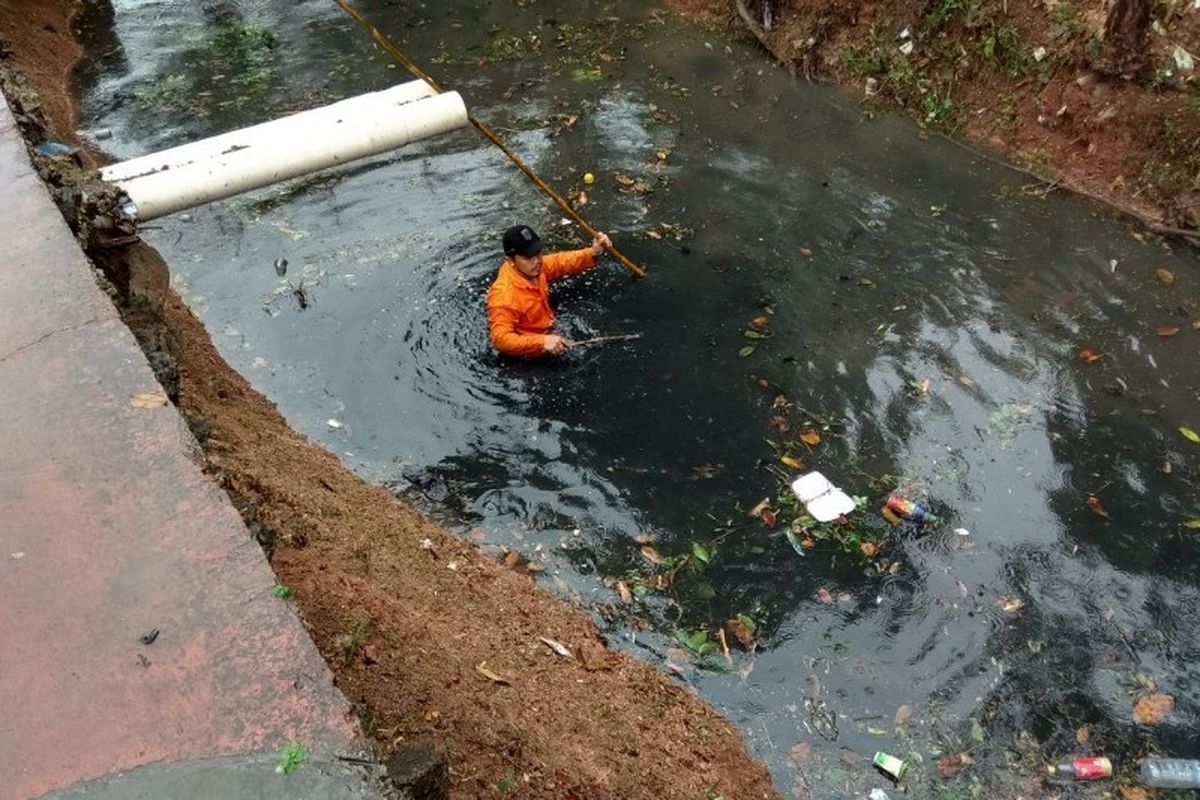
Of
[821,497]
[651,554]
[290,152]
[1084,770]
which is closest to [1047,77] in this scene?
[821,497]

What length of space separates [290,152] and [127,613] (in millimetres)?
4765

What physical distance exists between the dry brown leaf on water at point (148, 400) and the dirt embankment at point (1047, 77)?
338 inches

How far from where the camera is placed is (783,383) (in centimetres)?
715

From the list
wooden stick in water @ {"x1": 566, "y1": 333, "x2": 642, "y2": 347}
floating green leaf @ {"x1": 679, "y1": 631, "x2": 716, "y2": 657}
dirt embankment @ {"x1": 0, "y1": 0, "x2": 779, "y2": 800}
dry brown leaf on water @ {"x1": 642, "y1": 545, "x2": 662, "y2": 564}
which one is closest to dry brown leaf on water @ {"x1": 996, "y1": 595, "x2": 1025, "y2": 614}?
floating green leaf @ {"x1": 679, "y1": 631, "x2": 716, "y2": 657}

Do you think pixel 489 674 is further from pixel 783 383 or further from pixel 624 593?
pixel 783 383

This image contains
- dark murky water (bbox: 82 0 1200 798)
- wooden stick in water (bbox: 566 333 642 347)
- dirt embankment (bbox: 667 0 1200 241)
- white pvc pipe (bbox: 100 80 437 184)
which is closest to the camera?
dark murky water (bbox: 82 0 1200 798)

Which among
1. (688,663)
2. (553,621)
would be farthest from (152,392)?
(688,663)

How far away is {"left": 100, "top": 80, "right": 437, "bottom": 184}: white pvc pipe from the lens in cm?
646

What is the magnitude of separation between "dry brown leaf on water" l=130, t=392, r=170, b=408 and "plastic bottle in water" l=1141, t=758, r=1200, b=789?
5171mm

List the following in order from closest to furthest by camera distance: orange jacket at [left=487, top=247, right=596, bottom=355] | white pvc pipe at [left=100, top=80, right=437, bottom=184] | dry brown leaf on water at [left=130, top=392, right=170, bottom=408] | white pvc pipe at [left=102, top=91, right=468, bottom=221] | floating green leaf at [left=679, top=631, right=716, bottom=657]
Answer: dry brown leaf on water at [left=130, top=392, right=170, bottom=408] → floating green leaf at [left=679, top=631, right=716, bottom=657] → white pvc pipe at [left=102, top=91, right=468, bottom=221] → white pvc pipe at [left=100, top=80, right=437, bottom=184] → orange jacket at [left=487, top=247, right=596, bottom=355]

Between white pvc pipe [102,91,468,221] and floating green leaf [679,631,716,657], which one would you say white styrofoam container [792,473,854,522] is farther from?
white pvc pipe [102,91,468,221]

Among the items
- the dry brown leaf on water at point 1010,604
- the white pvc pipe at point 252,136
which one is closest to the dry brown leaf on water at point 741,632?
the dry brown leaf on water at point 1010,604

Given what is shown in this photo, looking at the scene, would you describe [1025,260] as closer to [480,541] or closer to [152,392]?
[480,541]

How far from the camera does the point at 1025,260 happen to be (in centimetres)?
816
